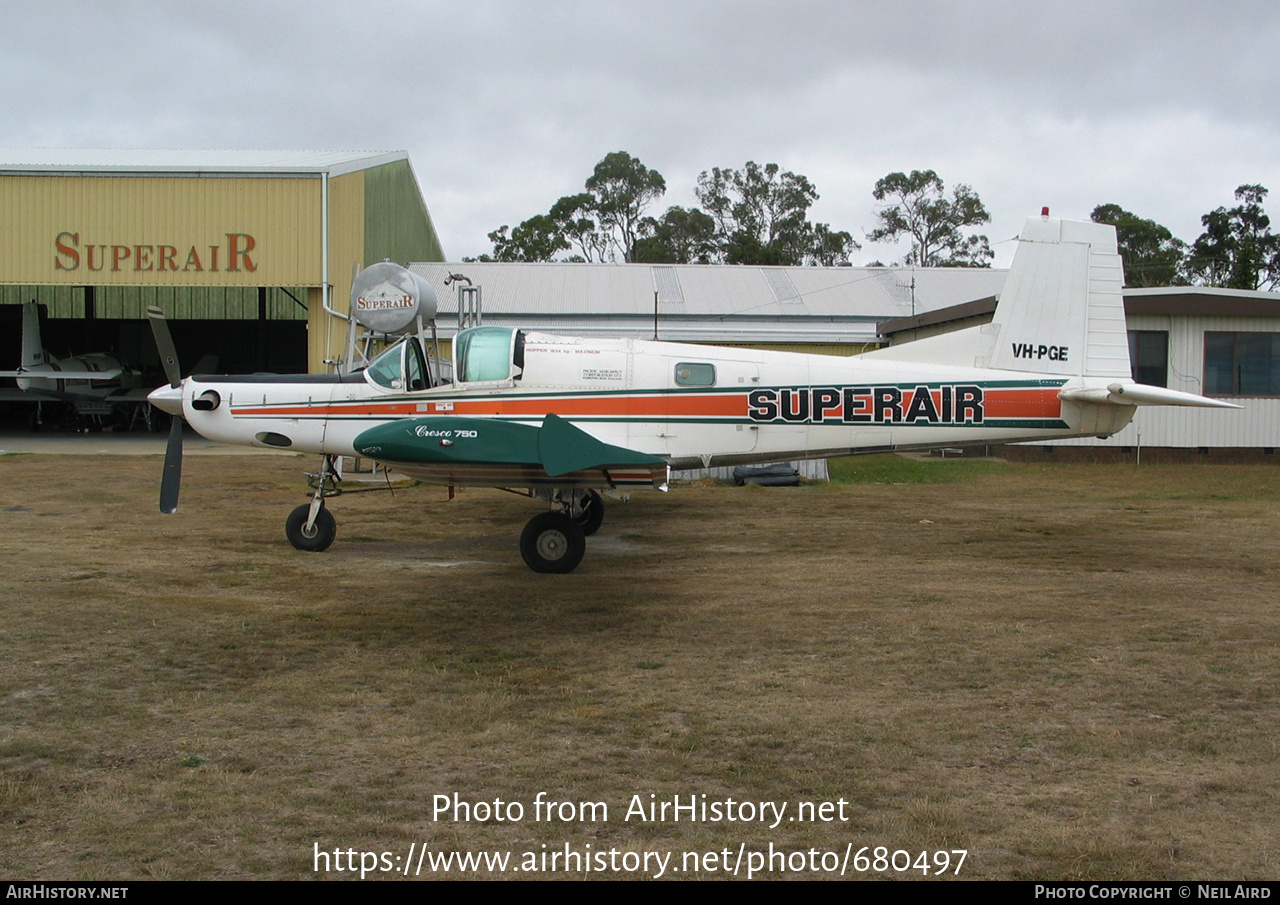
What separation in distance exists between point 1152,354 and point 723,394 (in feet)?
61.9

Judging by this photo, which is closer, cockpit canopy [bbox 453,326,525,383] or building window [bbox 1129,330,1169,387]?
cockpit canopy [bbox 453,326,525,383]

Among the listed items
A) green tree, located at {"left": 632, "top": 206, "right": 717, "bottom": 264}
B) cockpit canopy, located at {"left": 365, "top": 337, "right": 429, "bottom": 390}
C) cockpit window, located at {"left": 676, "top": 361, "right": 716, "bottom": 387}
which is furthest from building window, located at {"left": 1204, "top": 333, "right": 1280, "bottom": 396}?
green tree, located at {"left": 632, "top": 206, "right": 717, "bottom": 264}

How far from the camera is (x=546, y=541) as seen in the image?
388 inches

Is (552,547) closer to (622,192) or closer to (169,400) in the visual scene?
(169,400)

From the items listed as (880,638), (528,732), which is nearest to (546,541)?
(880,638)

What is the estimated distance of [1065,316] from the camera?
10.7m

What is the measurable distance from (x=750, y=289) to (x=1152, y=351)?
16.9 m

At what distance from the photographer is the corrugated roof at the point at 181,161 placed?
27391 mm

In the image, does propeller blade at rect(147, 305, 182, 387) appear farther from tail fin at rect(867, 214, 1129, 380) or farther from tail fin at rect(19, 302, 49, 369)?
tail fin at rect(19, 302, 49, 369)

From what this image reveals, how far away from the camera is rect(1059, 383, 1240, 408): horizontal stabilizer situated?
10.2 meters

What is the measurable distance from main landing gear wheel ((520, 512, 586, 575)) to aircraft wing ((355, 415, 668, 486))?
78cm

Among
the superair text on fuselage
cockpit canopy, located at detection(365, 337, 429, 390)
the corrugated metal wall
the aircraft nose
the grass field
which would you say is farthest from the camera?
the corrugated metal wall

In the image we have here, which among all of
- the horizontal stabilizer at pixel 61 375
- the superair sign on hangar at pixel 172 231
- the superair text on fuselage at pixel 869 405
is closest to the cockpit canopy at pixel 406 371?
the superair text on fuselage at pixel 869 405
